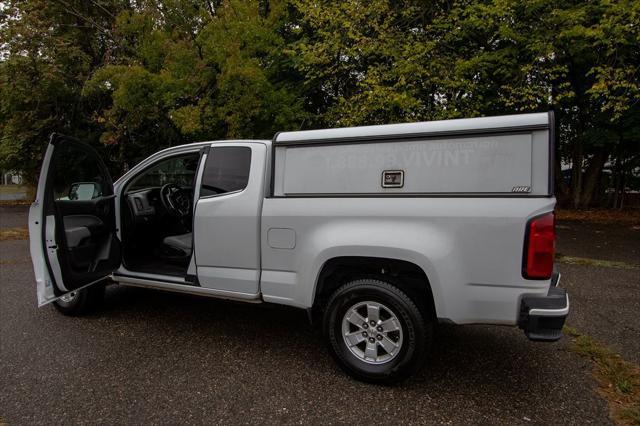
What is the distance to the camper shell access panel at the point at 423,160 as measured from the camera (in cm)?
252

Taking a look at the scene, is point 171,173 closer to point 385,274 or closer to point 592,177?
point 385,274

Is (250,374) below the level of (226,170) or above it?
below

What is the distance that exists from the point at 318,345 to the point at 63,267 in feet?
7.67

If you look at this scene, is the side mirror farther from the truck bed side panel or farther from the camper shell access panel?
the truck bed side panel

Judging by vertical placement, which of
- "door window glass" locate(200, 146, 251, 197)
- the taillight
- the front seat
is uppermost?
"door window glass" locate(200, 146, 251, 197)

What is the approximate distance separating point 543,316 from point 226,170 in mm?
2715

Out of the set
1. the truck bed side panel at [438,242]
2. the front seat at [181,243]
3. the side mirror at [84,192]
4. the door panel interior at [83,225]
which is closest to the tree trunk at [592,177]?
the truck bed side panel at [438,242]

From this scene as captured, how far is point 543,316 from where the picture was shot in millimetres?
2475

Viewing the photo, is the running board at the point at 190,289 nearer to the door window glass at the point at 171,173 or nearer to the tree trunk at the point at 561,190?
the door window glass at the point at 171,173

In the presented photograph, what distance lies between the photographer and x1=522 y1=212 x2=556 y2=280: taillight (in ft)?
8.00

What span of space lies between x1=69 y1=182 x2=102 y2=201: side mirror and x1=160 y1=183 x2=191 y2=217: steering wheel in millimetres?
935

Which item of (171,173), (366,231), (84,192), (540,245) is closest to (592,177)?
(540,245)

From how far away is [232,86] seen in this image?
9.92 m

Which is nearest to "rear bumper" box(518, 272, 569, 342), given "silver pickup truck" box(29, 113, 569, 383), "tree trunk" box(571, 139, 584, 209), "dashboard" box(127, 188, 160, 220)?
"silver pickup truck" box(29, 113, 569, 383)
